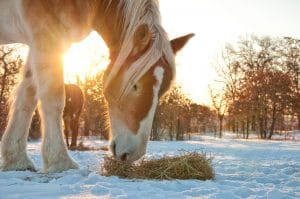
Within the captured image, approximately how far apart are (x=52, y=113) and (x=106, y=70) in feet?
2.56

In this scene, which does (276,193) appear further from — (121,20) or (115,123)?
(121,20)

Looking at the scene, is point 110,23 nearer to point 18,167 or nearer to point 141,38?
point 141,38

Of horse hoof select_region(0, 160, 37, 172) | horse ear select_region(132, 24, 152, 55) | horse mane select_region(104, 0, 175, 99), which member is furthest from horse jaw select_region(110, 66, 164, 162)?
horse hoof select_region(0, 160, 37, 172)

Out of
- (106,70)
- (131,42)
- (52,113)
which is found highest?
(131,42)

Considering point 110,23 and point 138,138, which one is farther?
point 110,23

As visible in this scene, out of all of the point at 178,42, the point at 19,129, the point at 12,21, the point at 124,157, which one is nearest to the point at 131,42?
the point at 178,42

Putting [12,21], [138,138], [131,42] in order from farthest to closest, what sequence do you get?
[12,21], [131,42], [138,138]

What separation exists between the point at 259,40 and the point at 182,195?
130 ft

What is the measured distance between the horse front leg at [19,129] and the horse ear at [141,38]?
1.73 metres

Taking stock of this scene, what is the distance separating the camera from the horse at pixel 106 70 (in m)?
3.44

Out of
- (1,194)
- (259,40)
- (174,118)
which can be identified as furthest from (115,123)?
(259,40)

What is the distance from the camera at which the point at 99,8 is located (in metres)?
4.25

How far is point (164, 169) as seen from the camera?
415 cm

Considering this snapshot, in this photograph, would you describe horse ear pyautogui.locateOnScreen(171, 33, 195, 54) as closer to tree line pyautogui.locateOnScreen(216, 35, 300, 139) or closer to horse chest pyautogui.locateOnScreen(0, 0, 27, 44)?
horse chest pyautogui.locateOnScreen(0, 0, 27, 44)
